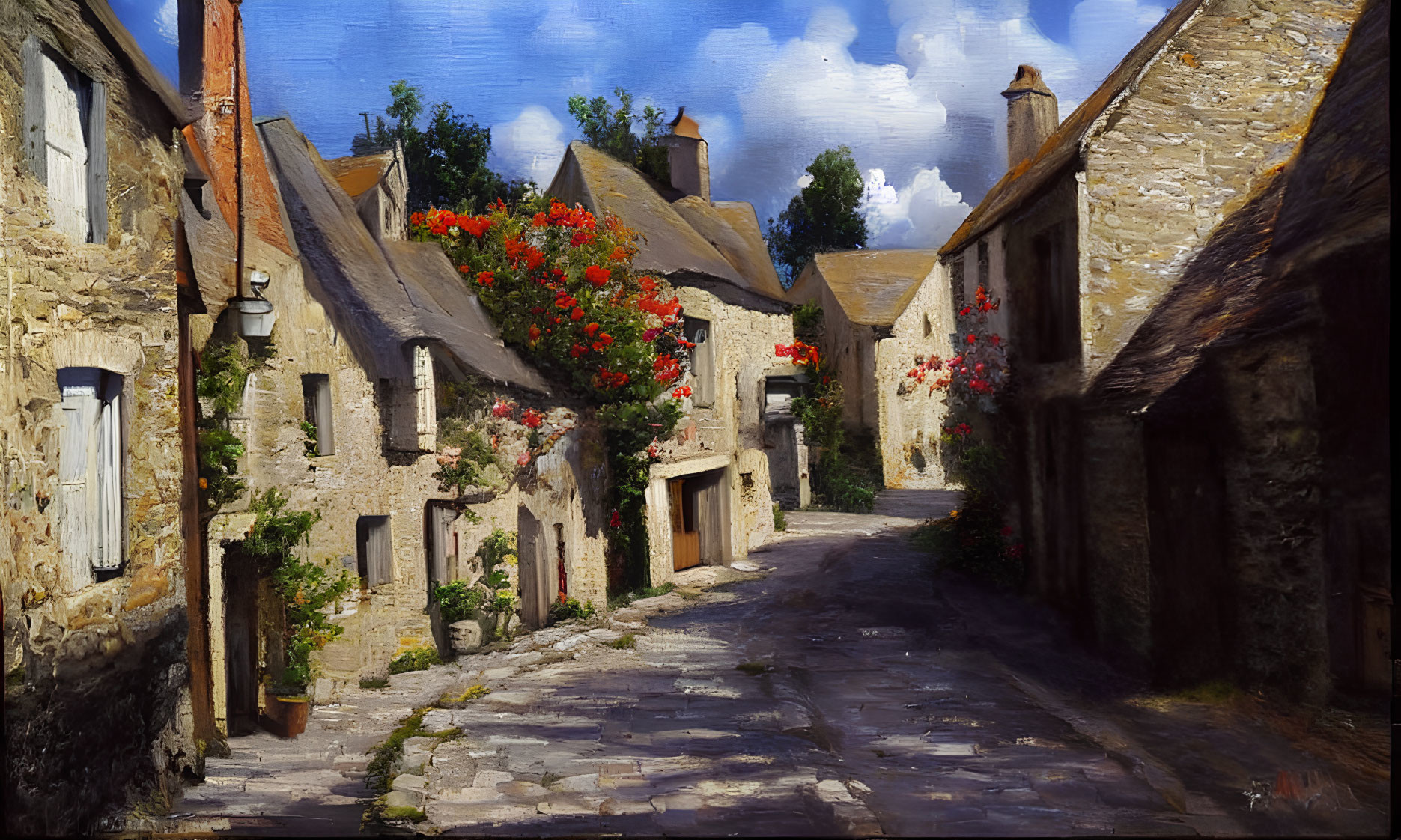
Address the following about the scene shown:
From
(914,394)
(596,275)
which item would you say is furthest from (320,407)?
(914,394)

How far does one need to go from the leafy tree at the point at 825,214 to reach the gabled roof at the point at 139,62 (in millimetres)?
3632

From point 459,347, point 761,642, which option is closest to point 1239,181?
point 761,642

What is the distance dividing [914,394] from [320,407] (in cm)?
505

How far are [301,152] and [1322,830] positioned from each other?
23.4 feet

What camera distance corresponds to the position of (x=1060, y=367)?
744 cm

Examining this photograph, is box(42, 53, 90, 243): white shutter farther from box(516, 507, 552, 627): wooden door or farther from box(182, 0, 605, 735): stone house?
box(516, 507, 552, 627): wooden door

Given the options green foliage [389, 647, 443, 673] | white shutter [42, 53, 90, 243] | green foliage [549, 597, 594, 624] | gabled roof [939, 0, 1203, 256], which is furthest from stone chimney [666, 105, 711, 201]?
green foliage [549, 597, 594, 624]

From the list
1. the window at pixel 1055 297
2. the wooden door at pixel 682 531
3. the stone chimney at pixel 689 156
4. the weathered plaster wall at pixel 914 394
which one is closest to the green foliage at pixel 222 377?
the stone chimney at pixel 689 156

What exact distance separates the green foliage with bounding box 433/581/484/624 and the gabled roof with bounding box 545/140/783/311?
12.7 ft

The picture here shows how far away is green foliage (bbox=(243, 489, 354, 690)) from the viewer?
7086 mm

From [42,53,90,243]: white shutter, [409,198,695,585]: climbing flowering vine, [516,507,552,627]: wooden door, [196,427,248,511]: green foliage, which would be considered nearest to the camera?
[42,53,90,243]: white shutter

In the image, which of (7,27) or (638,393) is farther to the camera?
(638,393)

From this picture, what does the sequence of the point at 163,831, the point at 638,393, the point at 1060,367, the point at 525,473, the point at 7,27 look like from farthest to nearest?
the point at 638,393
the point at 525,473
the point at 1060,367
the point at 163,831
the point at 7,27

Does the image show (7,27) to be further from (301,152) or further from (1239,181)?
(1239,181)
